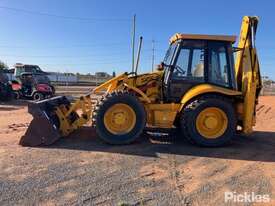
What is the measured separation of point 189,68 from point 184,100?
0.76 meters

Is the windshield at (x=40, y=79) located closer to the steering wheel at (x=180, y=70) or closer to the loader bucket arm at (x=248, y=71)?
the steering wheel at (x=180, y=70)

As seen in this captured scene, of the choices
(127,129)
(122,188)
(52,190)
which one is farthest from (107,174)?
(127,129)

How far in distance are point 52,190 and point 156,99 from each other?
404cm

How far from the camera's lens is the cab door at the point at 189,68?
841 cm

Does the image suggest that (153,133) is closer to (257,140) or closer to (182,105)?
(182,105)

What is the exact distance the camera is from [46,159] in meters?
6.82

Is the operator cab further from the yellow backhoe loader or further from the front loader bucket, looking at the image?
the front loader bucket

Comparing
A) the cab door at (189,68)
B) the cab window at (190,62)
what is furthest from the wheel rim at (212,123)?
the cab window at (190,62)

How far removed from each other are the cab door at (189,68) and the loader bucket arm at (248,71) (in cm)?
101

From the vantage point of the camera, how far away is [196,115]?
8.12 metres

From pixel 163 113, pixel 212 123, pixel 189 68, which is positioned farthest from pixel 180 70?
pixel 212 123

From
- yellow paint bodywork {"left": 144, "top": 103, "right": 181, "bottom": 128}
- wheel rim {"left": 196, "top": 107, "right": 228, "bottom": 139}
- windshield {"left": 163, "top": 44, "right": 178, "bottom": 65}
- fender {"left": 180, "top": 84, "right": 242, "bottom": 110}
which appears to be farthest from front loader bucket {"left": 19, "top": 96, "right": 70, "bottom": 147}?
wheel rim {"left": 196, "top": 107, "right": 228, "bottom": 139}

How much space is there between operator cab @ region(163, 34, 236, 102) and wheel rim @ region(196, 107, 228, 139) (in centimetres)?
66

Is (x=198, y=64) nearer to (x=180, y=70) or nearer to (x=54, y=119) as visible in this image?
(x=180, y=70)
